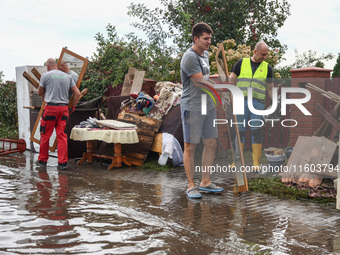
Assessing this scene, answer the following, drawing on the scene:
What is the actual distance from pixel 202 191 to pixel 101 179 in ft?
6.69

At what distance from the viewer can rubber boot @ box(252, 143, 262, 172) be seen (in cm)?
790

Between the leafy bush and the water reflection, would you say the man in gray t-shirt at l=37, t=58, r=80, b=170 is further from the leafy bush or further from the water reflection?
the leafy bush

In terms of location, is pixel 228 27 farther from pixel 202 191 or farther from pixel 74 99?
pixel 202 191

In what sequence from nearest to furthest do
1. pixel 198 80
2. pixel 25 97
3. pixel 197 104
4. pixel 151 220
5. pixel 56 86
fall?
pixel 151 220, pixel 198 80, pixel 197 104, pixel 56 86, pixel 25 97

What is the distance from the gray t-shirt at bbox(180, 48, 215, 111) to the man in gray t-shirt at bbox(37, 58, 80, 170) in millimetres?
3347

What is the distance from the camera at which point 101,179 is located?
26.1 ft

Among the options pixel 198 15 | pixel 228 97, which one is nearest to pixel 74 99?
pixel 228 97

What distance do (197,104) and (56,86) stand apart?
3.60 m

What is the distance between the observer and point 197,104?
6.34 metres

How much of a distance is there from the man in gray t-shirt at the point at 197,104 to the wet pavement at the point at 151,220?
0.49 m

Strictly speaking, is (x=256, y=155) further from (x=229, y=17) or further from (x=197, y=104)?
(x=229, y=17)

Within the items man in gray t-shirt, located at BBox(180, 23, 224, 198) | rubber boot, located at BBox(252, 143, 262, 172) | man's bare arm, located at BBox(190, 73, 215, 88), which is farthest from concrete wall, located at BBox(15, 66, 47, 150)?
man's bare arm, located at BBox(190, 73, 215, 88)

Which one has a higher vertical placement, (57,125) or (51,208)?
(57,125)

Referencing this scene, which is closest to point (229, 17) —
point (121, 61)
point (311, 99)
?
point (121, 61)
